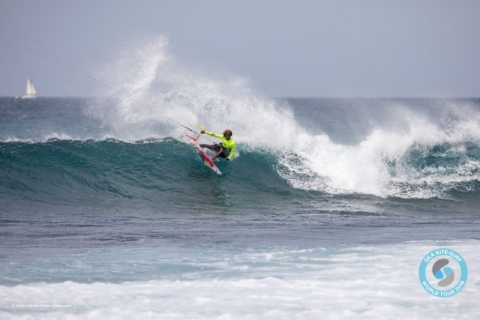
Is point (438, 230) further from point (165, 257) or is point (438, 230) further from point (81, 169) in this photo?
point (81, 169)

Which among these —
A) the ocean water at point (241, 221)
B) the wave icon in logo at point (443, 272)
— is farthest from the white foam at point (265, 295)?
the wave icon in logo at point (443, 272)

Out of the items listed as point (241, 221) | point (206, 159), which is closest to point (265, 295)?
point (241, 221)

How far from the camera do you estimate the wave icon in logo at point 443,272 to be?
23.0ft

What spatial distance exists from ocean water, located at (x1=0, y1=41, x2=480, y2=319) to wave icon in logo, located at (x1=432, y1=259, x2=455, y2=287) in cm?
26

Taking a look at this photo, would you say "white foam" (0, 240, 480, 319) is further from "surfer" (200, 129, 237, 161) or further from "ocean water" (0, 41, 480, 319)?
"surfer" (200, 129, 237, 161)

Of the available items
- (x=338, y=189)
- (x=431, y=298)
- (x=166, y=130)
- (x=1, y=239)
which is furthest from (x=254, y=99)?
(x=431, y=298)

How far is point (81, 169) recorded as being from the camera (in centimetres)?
1598

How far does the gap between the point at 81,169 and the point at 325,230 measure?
8.59 m

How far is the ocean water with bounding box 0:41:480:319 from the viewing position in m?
6.49

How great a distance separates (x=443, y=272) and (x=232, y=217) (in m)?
5.50

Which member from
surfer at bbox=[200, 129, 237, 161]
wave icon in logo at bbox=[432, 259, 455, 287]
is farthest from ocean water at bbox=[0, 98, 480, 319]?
surfer at bbox=[200, 129, 237, 161]

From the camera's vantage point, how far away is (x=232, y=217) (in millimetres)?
11977

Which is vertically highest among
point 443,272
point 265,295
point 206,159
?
point 206,159

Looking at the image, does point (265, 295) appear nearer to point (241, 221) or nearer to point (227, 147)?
point (241, 221)
